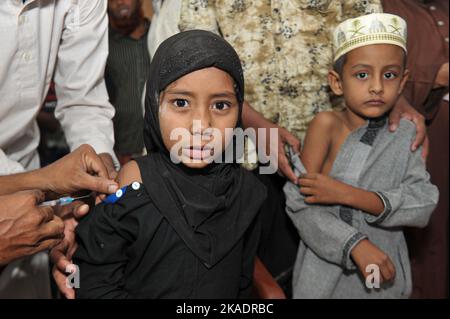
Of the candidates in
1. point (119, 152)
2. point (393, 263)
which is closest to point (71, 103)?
point (119, 152)

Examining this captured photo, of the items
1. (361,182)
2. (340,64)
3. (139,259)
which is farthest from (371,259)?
(139,259)

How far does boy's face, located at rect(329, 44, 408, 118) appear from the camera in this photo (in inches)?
59.3

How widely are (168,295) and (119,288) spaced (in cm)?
14

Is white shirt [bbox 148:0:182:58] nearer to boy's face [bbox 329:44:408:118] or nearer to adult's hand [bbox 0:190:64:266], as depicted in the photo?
boy's face [bbox 329:44:408:118]

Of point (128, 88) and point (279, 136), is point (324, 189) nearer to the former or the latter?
point (279, 136)

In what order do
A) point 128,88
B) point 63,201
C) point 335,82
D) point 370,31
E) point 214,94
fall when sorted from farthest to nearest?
1. point 128,88
2. point 335,82
3. point 370,31
4. point 63,201
5. point 214,94

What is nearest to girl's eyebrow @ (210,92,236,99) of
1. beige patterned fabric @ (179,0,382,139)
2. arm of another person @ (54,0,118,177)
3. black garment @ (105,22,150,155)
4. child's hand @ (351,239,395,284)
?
beige patterned fabric @ (179,0,382,139)

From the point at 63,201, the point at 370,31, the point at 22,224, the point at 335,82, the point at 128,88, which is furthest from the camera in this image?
the point at 128,88

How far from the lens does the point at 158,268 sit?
135cm

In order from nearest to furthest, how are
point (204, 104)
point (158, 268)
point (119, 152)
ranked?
point (204, 104)
point (158, 268)
point (119, 152)

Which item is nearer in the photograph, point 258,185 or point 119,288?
point 119,288

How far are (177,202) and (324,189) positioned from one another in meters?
0.54

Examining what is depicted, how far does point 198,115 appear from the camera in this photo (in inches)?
48.5

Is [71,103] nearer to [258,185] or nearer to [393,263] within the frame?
[258,185]
